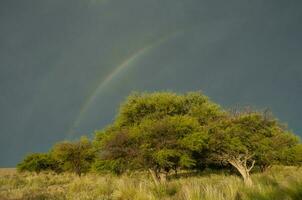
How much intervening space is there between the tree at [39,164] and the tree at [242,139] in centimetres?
4271

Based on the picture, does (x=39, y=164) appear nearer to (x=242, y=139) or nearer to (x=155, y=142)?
(x=155, y=142)

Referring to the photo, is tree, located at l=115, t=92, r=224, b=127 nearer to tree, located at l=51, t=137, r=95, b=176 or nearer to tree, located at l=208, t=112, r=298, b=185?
tree, located at l=208, t=112, r=298, b=185

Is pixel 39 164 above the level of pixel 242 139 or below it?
above

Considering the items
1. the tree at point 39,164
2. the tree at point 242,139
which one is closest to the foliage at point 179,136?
the tree at point 242,139

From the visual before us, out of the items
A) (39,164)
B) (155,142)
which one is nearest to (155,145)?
(155,142)

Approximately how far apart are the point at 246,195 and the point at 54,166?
203 feet

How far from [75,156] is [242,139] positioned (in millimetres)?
31583

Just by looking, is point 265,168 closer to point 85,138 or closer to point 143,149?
point 143,149

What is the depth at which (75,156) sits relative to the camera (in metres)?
51.6

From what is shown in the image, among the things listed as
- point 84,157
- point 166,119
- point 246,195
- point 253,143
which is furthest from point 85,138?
point 246,195

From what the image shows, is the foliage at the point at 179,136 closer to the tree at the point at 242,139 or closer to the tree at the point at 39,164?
the tree at the point at 242,139

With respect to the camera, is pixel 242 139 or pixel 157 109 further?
pixel 157 109

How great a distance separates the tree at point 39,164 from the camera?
63938mm

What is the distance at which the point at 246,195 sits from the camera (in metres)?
8.91
